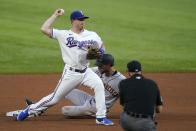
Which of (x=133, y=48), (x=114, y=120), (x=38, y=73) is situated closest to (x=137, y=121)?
(x=114, y=120)

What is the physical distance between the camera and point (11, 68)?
17812 millimetres

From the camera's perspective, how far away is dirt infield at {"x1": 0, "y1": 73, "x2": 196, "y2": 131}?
10.8 meters

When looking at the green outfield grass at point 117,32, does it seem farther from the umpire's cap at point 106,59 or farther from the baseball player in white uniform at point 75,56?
the umpire's cap at point 106,59

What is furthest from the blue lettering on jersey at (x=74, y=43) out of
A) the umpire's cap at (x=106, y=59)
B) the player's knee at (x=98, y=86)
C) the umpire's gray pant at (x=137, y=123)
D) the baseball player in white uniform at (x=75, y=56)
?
the umpire's gray pant at (x=137, y=123)

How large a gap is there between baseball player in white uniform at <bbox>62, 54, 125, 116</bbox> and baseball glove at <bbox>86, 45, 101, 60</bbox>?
11cm

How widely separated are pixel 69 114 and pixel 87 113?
300 mm

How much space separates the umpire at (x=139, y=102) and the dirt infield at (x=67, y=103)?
1.86 m

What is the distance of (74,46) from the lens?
36.5ft

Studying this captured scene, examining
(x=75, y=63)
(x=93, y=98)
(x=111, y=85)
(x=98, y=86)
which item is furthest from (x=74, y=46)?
(x=93, y=98)

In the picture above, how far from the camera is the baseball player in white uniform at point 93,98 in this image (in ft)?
37.7

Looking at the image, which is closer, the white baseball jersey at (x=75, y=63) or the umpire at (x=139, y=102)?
the umpire at (x=139, y=102)

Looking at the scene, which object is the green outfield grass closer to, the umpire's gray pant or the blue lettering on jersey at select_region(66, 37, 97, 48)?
the blue lettering on jersey at select_region(66, 37, 97, 48)

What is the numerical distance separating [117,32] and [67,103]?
9.85 m

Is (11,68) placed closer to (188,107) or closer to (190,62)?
(190,62)
